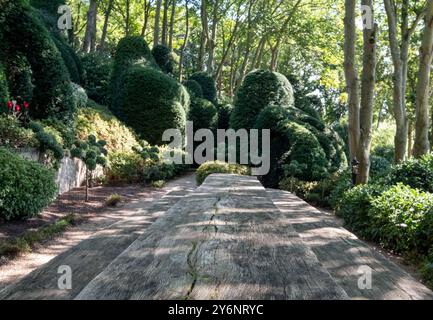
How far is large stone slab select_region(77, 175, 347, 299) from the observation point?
1.74 meters

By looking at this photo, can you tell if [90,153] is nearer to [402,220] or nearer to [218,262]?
[402,220]

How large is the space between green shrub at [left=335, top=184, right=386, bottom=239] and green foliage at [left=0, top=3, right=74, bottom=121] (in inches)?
304

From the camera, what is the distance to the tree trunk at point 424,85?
11773mm

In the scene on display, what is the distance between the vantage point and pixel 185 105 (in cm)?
1972

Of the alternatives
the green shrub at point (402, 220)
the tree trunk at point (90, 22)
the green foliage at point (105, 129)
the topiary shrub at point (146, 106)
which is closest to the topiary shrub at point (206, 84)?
the tree trunk at point (90, 22)

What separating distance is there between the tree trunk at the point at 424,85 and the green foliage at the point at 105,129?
9.18 m

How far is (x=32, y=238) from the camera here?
239 inches

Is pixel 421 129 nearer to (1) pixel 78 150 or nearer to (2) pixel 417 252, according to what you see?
(2) pixel 417 252

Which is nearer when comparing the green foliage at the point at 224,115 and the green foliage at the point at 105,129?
the green foliage at the point at 105,129

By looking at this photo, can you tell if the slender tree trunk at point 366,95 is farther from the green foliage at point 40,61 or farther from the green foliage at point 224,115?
the green foliage at point 224,115

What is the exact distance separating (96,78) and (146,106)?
403 centimetres

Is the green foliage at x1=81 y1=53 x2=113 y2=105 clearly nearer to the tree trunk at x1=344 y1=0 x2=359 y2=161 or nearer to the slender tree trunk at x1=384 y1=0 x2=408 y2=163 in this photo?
the tree trunk at x1=344 y1=0 x2=359 y2=161

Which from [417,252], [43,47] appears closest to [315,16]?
[43,47]
